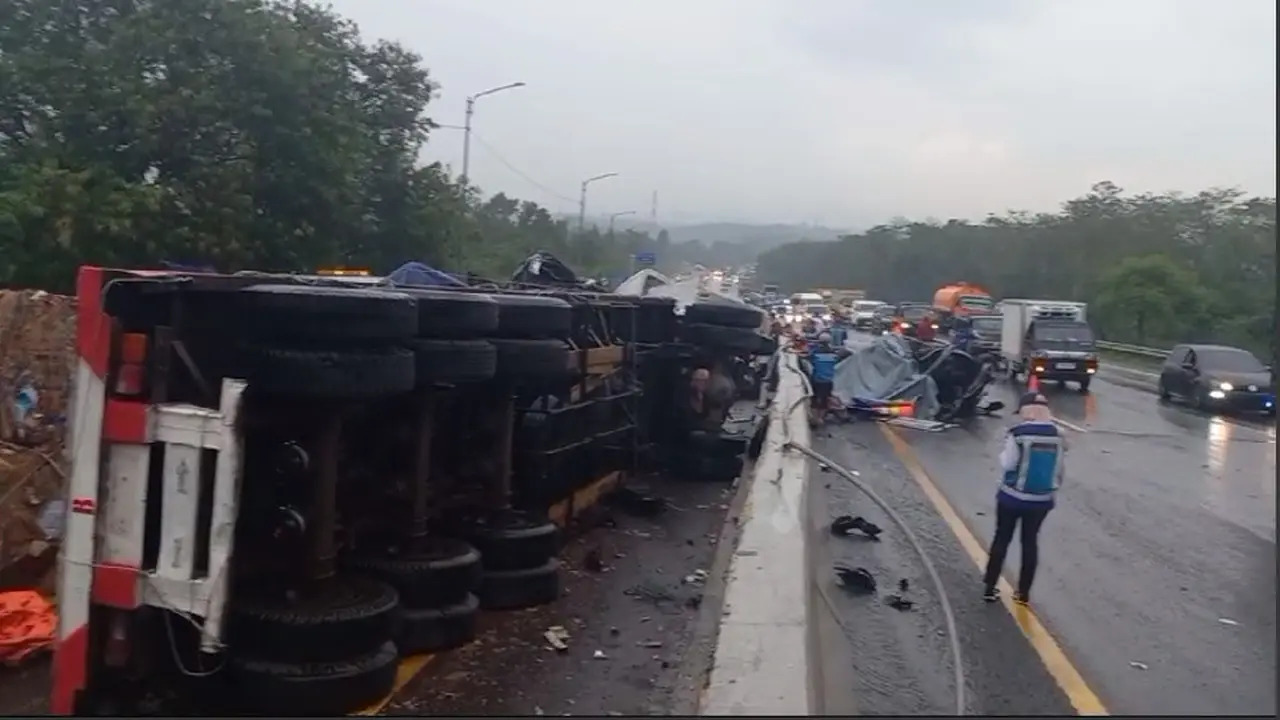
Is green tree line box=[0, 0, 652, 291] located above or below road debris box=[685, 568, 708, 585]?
above

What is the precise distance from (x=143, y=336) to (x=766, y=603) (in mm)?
2721

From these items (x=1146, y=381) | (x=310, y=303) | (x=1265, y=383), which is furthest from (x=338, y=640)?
(x=1146, y=381)

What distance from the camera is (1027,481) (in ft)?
28.1

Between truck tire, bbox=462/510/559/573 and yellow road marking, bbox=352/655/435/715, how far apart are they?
869 mm

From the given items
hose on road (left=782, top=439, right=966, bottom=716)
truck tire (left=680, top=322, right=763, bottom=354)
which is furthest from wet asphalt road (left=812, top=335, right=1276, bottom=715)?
truck tire (left=680, top=322, right=763, bottom=354)

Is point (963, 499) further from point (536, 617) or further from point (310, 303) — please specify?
point (310, 303)

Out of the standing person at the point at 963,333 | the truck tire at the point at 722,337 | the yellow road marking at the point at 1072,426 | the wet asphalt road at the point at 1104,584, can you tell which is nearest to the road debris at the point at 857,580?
the wet asphalt road at the point at 1104,584

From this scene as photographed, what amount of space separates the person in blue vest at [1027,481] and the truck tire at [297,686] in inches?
190

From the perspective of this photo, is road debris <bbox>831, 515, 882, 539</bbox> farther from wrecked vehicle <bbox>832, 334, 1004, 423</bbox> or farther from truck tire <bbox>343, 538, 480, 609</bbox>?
wrecked vehicle <bbox>832, 334, 1004, 423</bbox>

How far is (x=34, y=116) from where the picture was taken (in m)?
28.0

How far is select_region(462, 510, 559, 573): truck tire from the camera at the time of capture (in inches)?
264

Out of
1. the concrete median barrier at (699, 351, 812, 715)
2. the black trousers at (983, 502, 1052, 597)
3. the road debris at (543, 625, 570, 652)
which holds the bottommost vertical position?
the road debris at (543, 625, 570, 652)

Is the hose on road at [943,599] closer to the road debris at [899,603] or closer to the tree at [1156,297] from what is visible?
the road debris at [899,603]

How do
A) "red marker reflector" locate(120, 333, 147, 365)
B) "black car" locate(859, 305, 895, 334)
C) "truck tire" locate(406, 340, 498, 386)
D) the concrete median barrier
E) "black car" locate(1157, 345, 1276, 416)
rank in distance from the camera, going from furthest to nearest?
"black car" locate(859, 305, 895, 334) → "black car" locate(1157, 345, 1276, 416) → "truck tire" locate(406, 340, 498, 386) → "red marker reflector" locate(120, 333, 147, 365) → the concrete median barrier
